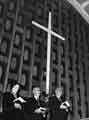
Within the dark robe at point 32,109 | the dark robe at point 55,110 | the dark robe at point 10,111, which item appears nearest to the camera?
the dark robe at point 10,111

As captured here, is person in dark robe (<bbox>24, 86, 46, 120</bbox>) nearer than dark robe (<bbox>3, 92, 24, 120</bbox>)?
No

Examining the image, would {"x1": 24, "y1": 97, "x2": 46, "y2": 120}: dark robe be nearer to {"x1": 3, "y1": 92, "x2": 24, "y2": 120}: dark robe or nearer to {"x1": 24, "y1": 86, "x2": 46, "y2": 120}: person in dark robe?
{"x1": 24, "y1": 86, "x2": 46, "y2": 120}: person in dark robe

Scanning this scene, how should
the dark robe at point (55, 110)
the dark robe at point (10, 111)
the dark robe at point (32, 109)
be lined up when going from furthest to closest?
the dark robe at point (55, 110) → the dark robe at point (32, 109) → the dark robe at point (10, 111)

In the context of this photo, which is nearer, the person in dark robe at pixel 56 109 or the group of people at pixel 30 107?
the group of people at pixel 30 107

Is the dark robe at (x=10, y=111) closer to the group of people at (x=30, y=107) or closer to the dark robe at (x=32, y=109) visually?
the group of people at (x=30, y=107)

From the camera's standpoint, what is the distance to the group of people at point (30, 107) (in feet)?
8.58

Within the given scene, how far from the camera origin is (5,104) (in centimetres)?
267

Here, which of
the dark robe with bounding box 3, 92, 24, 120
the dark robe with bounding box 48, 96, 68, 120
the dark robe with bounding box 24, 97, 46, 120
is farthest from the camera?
the dark robe with bounding box 48, 96, 68, 120

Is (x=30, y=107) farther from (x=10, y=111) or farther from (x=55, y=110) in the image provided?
(x=55, y=110)

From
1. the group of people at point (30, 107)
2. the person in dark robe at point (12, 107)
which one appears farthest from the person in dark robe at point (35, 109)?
the person in dark robe at point (12, 107)

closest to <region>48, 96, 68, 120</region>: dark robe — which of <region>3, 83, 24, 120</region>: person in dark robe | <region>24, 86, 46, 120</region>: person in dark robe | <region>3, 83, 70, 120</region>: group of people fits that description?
<region>3, 83, 70, 120</region>: group of people

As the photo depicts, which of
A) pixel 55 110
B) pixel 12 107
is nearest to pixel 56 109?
pixel 55 110

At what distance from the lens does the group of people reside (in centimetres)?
262

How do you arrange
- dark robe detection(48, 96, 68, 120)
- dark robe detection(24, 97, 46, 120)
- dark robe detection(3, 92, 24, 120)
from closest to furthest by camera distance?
dark robe detection(3, 92, 24, 120) → dark robe detection(24, 97, 46, 120) → dark robe detection(48, 96, 68, 120)
